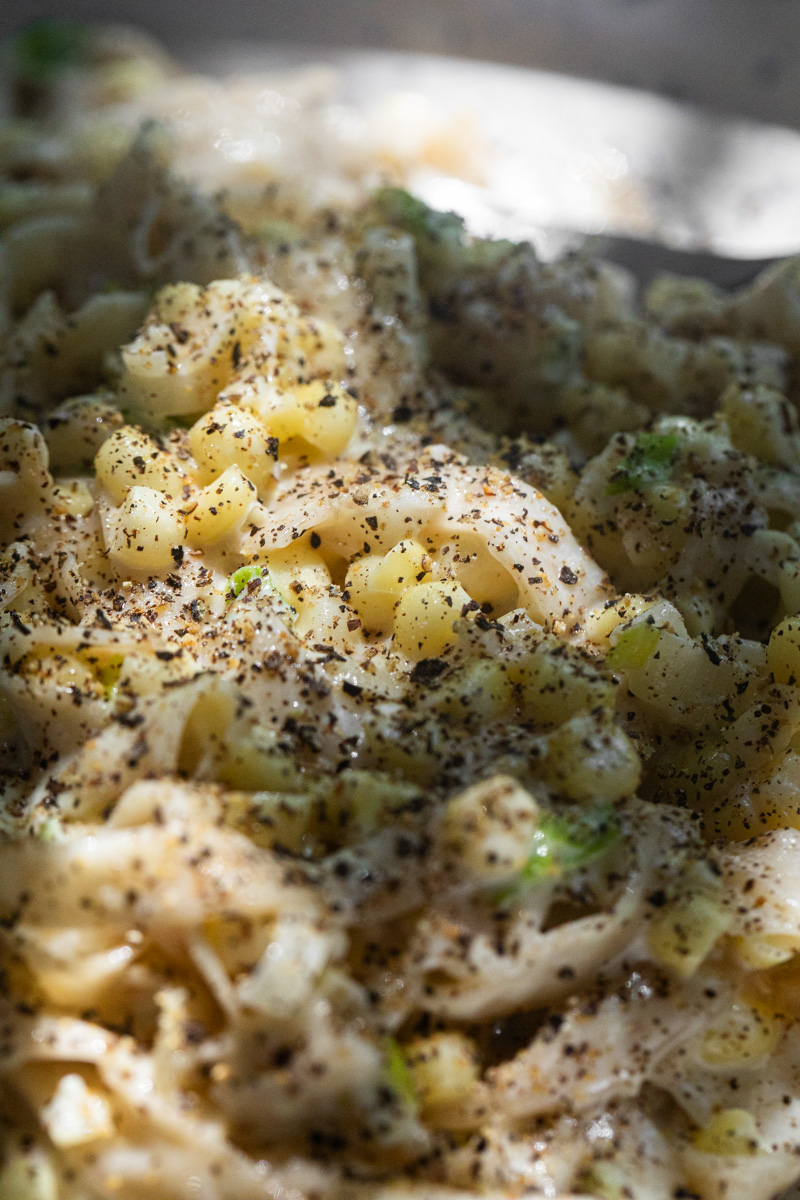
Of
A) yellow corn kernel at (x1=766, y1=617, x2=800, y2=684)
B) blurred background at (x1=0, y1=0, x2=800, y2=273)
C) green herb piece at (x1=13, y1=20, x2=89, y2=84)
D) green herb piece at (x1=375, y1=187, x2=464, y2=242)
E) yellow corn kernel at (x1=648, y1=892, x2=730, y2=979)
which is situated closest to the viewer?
yellow corn kernel at (x1=648, y1=892, x2=730, y2=979)

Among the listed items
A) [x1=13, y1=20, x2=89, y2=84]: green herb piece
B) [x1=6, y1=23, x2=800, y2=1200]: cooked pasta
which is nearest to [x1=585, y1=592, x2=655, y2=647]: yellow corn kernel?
[x1=6, y1=23, x2=800, y2=1200]: cooked pasta

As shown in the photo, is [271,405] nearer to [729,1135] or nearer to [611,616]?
[611,616]

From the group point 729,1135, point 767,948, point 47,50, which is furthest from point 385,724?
point 47,50

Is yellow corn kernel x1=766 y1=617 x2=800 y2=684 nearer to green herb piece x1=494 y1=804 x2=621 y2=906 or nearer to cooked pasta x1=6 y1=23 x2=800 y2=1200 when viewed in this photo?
cooked pasta x1=6 y1=23 x2=800 y2=1200

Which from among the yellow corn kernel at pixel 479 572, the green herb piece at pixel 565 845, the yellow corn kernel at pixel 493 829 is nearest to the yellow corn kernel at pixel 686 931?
the green herb piece at pixel 565 845

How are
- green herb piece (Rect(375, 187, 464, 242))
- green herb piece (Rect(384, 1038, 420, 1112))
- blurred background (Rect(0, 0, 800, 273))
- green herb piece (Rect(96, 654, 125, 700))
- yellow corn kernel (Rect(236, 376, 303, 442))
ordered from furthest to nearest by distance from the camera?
blurred background (Rect(0, 0, 800, 273)) < green herb piece (Rect(375, 187, 464, 242)) < yellow corn kernel (Rect(236, 376, 303, 442)) < green herb piece (Rect(96, 654, 125, 700)) < green herb piece (Rect(384, 1038, 420, 1112))
